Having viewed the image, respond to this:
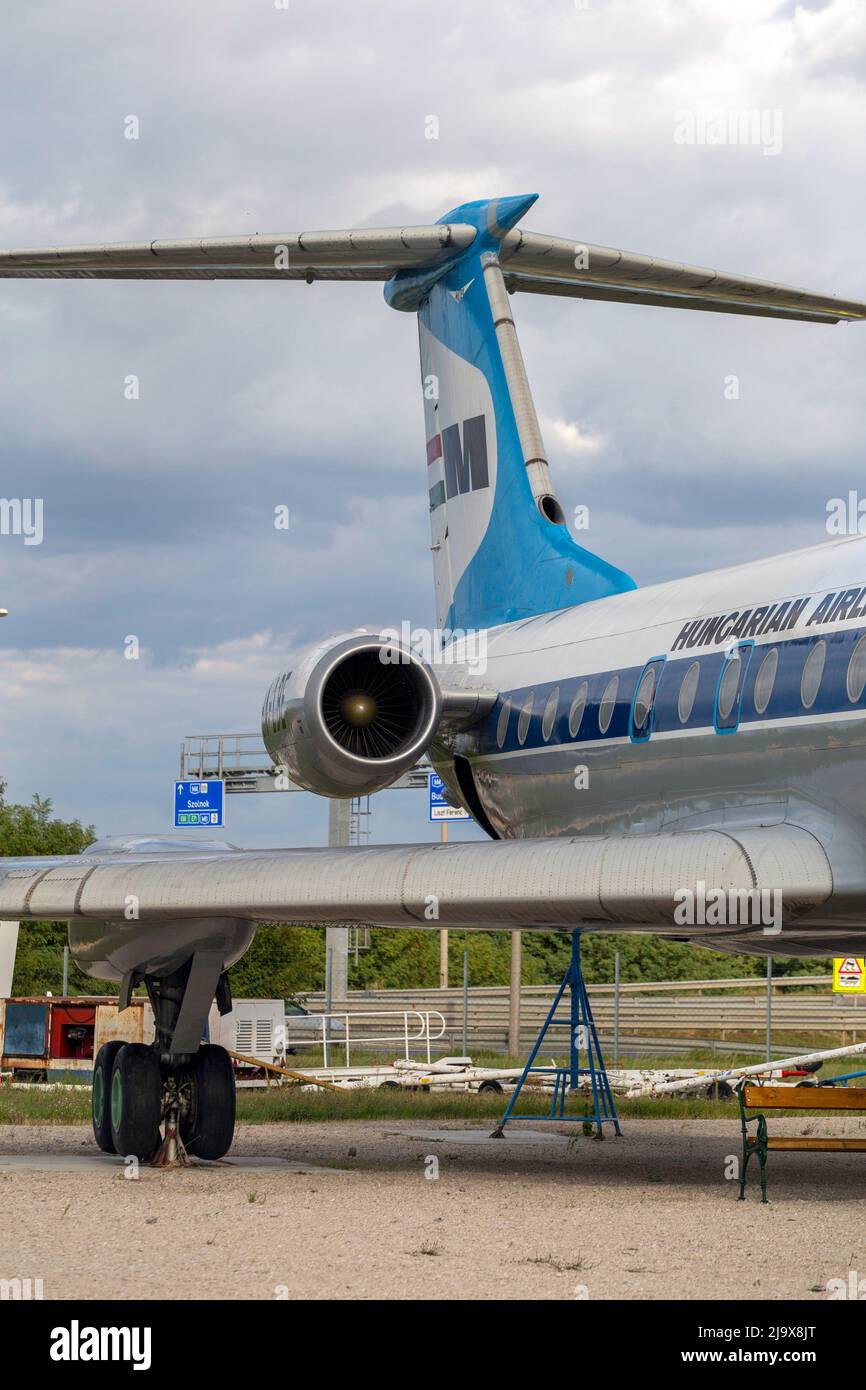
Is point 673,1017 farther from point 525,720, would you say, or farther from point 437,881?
point 437,881

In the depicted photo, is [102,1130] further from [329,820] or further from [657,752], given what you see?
[329,820]

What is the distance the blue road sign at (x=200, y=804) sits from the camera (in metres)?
48.8

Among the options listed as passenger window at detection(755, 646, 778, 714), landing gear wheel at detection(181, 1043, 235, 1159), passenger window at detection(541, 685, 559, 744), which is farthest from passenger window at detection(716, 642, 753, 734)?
landing gear wheel at detection(181, 1043, 235, 1159)

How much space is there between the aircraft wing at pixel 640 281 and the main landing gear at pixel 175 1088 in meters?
9.46

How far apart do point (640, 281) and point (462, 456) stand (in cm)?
303

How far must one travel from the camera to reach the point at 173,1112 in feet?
49.3

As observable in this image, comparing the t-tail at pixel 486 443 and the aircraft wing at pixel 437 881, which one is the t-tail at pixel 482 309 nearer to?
the t-tail at pixel 486 443

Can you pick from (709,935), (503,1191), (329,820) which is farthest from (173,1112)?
(329,820)

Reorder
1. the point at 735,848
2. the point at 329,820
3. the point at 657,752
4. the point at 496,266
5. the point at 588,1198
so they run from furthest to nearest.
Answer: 1. the point at 329,820
2. the point at 496,266
3. the point at 657,752
4. the point at 588,1198
5. the point at 735,848

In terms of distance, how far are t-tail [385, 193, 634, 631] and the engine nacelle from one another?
3223mm

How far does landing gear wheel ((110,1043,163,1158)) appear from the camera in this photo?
14797mm

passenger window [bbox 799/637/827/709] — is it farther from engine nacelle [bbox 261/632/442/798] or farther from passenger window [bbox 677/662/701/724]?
engine nacelle [bbox 261/632/442/798]

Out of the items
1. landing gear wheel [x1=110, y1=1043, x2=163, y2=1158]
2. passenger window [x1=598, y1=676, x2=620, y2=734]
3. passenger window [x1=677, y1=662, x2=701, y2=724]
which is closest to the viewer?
passenger window [x1=677, y1=662, x2=701, y2=724]

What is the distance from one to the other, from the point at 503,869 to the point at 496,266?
878 centimetres
